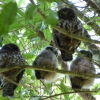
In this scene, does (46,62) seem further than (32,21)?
Yes

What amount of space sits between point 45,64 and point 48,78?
0.15 m

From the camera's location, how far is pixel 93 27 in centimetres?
242

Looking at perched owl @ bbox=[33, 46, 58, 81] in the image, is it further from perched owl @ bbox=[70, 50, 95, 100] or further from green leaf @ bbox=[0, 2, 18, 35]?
green leaf @ bbox=[0, 2, 18, 35]

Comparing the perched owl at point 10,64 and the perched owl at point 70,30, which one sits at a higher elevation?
the perched owl at point 70,30

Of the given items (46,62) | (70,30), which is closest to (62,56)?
(46,62)

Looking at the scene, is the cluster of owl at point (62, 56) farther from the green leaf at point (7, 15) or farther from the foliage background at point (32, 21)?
the green leaf at point (7, 15)

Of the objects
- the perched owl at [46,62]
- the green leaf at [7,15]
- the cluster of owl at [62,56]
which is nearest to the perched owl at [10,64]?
the cluster of owl at [62,56]

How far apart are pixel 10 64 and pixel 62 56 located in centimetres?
33

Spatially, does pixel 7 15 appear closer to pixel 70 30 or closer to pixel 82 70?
pixel 70 30

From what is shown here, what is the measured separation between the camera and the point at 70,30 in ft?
5.42

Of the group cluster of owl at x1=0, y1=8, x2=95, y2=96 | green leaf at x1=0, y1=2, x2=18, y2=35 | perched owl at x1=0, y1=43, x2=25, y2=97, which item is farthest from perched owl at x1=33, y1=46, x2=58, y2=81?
green leaf at x1=0, y1=2, x2=18, y2=35

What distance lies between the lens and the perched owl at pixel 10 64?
5.86 ft

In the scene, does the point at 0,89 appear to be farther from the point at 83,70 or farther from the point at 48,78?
the point at 83,70

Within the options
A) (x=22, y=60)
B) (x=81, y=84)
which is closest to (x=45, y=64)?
(x=22, y=60)
